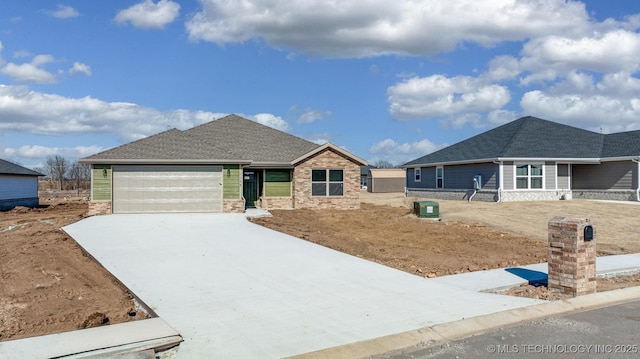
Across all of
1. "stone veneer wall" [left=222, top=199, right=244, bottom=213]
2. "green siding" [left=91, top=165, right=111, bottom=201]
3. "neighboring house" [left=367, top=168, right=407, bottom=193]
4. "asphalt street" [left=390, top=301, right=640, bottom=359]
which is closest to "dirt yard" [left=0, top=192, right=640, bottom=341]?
"asphalt street" [left=390, top=301, right=640, bottom=359]

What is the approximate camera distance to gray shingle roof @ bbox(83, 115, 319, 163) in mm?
21172

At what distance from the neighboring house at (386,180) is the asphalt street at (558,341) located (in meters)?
48.7

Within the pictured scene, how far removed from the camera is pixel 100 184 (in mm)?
20797

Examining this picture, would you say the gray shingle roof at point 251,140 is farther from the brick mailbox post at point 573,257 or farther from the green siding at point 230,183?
the brick mailbox post at point 573,257

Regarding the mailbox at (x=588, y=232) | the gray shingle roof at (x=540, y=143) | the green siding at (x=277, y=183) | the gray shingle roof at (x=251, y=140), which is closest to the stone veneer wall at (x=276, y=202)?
the green siding at (x=277, y=183)

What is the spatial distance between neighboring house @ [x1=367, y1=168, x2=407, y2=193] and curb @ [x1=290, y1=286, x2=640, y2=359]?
47532 mm

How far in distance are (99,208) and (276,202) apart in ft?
28.4

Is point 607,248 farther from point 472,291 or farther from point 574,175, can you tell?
point 574,175

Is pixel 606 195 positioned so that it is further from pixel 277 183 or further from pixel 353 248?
pixel 353 248

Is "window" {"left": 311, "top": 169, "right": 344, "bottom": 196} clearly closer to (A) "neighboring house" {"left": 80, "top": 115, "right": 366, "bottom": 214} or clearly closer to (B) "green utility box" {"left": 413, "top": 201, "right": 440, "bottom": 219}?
(A) "neighboring house" {"left": 80, "top": 115, "right": 366, "bottom": 214}

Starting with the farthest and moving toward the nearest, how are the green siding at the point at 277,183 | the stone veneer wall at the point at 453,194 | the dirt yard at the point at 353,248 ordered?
the stone veneer wall at the point at 453,194
the green siding at the point at 277,183
the dirt yard at the point at 353,248

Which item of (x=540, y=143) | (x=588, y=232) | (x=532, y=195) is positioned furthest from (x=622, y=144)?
(x=588, y=232)

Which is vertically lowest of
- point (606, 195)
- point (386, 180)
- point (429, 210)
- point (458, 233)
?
point (458, 233)

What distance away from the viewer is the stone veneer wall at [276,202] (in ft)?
83.0
